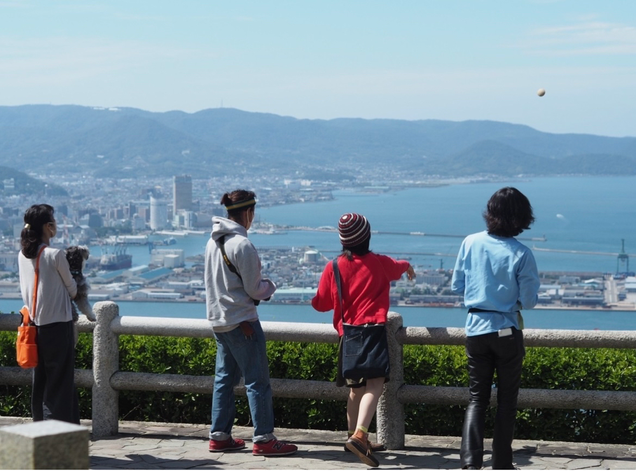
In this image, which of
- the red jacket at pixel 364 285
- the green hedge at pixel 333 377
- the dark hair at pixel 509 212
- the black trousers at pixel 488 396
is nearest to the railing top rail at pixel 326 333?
the green hedge at pixel 333 377

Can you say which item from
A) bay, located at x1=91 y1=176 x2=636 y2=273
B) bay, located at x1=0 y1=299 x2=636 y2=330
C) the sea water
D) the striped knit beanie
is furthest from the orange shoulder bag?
bay, located at x1=91 y1=176 x2=636 y2=273

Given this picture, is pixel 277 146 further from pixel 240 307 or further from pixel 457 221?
pixel 240 307

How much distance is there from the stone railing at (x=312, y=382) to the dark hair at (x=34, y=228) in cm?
106

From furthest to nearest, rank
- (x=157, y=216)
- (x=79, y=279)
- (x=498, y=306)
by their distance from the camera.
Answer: (x=157, y=216) → (x=79, y=279) → (x=498, y=306)

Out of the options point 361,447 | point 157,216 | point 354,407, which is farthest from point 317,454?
point 157,216

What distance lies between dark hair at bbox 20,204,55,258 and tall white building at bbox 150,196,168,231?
80.2 metres

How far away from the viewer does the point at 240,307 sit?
588 centimetres

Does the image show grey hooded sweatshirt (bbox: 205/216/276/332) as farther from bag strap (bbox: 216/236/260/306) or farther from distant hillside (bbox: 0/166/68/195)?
distant hillside (bbox: 0/166/68/195)

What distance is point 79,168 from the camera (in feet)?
397

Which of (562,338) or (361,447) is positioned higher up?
(562,338)

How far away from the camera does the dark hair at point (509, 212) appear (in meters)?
5.22

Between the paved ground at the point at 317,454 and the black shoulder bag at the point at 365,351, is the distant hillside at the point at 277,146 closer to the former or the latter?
the paved ground at the point at 317,454

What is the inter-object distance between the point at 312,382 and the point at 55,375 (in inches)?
73.5

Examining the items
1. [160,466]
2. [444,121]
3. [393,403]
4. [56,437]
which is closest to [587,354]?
[393,403]
